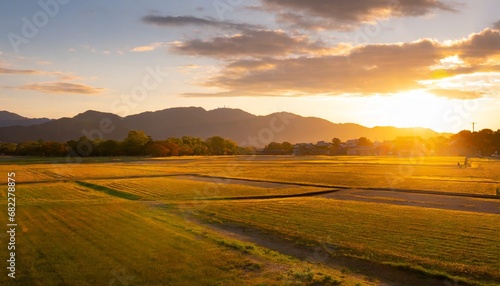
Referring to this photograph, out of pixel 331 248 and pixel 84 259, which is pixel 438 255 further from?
pixel 84 259

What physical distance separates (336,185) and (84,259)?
4367 centimetres

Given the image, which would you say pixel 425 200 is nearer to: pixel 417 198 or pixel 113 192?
pixel 417 198

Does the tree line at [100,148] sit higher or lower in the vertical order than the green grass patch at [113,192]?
higher

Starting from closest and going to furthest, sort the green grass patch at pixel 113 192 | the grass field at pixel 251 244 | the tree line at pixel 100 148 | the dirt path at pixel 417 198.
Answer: the grass field at pixel 251 244, the dirt path at pixel 417 198, the green grass patch at pixel 113 192, the tree line at pixel 100 148

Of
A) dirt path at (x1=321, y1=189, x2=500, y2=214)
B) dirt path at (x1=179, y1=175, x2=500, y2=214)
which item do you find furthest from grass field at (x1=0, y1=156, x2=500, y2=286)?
dirt path at (x1=179, y1=175, x2=500, y2=214)

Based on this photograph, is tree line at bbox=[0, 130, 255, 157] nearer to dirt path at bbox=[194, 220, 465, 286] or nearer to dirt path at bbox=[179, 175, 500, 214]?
dirt path at bbox=[179, 175, 500, 214]

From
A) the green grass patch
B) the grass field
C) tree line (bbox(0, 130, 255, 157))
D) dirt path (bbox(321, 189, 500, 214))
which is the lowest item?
the green grass patch

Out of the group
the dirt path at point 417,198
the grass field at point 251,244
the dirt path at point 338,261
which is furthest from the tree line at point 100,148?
the dirt path at point 338,261

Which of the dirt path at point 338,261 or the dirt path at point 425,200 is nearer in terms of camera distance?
the dirt path at point 338,261

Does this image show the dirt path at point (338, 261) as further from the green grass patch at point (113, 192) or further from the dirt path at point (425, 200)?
the green grass patch at point (113, 192)

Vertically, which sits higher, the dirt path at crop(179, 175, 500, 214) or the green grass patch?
the dirt path at crop(179, 175, 500, 214)

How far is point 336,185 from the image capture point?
57594 millimetres

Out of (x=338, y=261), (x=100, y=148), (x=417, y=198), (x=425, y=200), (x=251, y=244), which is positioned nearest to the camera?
(x=338, y=261)

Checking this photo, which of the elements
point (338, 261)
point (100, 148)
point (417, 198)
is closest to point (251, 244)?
point (338, 261)
